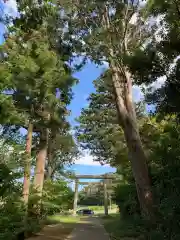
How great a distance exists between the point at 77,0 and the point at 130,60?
5.58 m

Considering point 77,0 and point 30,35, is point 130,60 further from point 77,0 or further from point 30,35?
point 30,35

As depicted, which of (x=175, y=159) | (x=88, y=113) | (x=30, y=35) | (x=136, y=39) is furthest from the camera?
(x=88, y=113)

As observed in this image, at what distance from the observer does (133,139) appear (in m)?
9.13

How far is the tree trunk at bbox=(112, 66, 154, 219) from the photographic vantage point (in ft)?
26.8

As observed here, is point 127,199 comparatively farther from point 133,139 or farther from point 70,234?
point 133,139

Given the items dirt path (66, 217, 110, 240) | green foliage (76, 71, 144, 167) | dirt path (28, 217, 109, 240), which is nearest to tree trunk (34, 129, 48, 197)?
dirt path (28, 217, 109, 240)

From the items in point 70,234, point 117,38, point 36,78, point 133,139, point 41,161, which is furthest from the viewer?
point 41,161

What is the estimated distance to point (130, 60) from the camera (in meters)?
7.80

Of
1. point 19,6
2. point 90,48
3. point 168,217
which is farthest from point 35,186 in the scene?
point 168,217

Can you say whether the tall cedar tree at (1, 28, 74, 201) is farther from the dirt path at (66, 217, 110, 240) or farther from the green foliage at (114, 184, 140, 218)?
the green foliage at (114, 184, 140, 218)

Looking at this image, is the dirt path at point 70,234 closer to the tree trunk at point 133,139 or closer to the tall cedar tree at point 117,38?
the tree trunk at point 133,139

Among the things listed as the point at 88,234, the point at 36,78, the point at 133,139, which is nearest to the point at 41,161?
the point at 88,234

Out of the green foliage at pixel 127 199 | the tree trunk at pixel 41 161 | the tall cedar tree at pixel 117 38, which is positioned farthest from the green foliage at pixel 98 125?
the tall cedar tree at pixel 117 38

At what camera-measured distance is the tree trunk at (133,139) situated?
26.8ft
